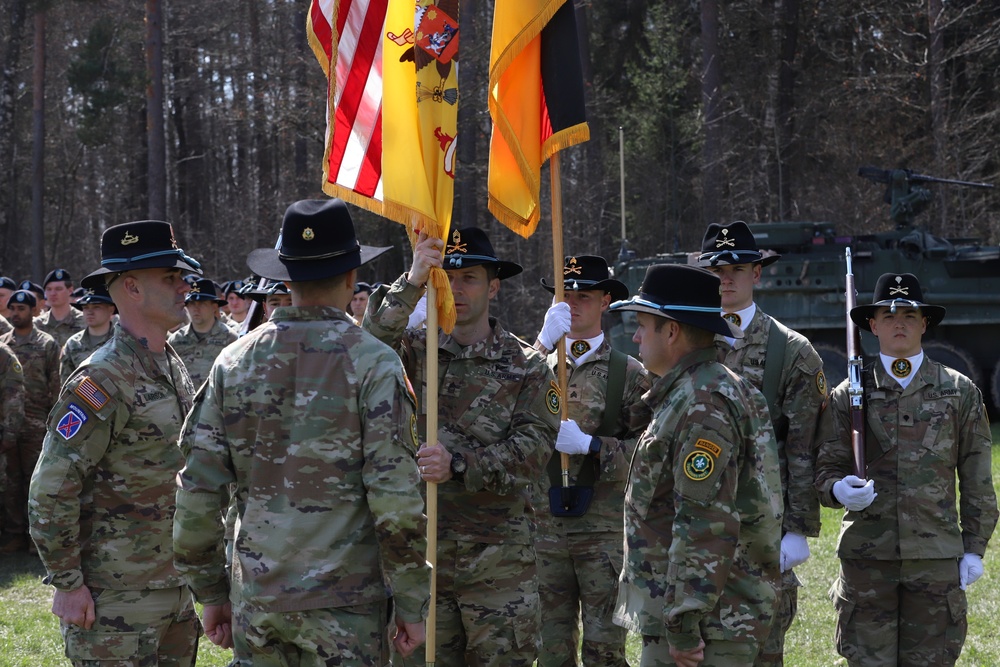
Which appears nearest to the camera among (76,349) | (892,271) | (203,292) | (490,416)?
(490,416)

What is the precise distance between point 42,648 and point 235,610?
4433mm

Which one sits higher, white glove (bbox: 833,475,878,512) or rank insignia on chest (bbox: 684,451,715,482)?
rank insignia on chest (bbox: 684,451,715,482)

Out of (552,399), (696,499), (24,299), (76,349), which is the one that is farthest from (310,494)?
(24,299)

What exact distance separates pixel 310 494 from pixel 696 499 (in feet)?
4.47

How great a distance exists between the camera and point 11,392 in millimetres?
9359

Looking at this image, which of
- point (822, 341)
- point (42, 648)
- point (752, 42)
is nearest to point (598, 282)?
point (42, 648)

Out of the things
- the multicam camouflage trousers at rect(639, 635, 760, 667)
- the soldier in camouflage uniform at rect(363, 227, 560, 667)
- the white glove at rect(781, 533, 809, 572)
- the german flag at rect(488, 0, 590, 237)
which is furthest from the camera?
the german flag at rect(488, 0, 590, 237)

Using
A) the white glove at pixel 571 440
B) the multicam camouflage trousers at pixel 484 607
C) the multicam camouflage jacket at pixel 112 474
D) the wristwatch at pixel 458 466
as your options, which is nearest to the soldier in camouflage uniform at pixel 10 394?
the multicam camouflage jacket at pixel 112 474

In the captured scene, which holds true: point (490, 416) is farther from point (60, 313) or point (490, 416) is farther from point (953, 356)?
point (953, 356)

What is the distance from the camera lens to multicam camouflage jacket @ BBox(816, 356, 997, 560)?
5340mm

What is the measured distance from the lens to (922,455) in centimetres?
539

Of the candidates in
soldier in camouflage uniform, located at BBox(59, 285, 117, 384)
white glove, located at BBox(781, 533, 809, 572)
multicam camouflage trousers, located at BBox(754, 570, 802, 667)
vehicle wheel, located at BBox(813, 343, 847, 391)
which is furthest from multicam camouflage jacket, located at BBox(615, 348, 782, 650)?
vehicle wheel, located at BBox(813, 343, 847, 391)

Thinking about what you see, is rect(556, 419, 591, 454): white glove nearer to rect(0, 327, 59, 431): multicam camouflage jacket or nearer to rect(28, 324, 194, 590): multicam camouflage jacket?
rect(28, 324, 194, 590): multicam camouflage jacket

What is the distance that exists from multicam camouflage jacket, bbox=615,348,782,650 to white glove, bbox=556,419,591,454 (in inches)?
50.5
